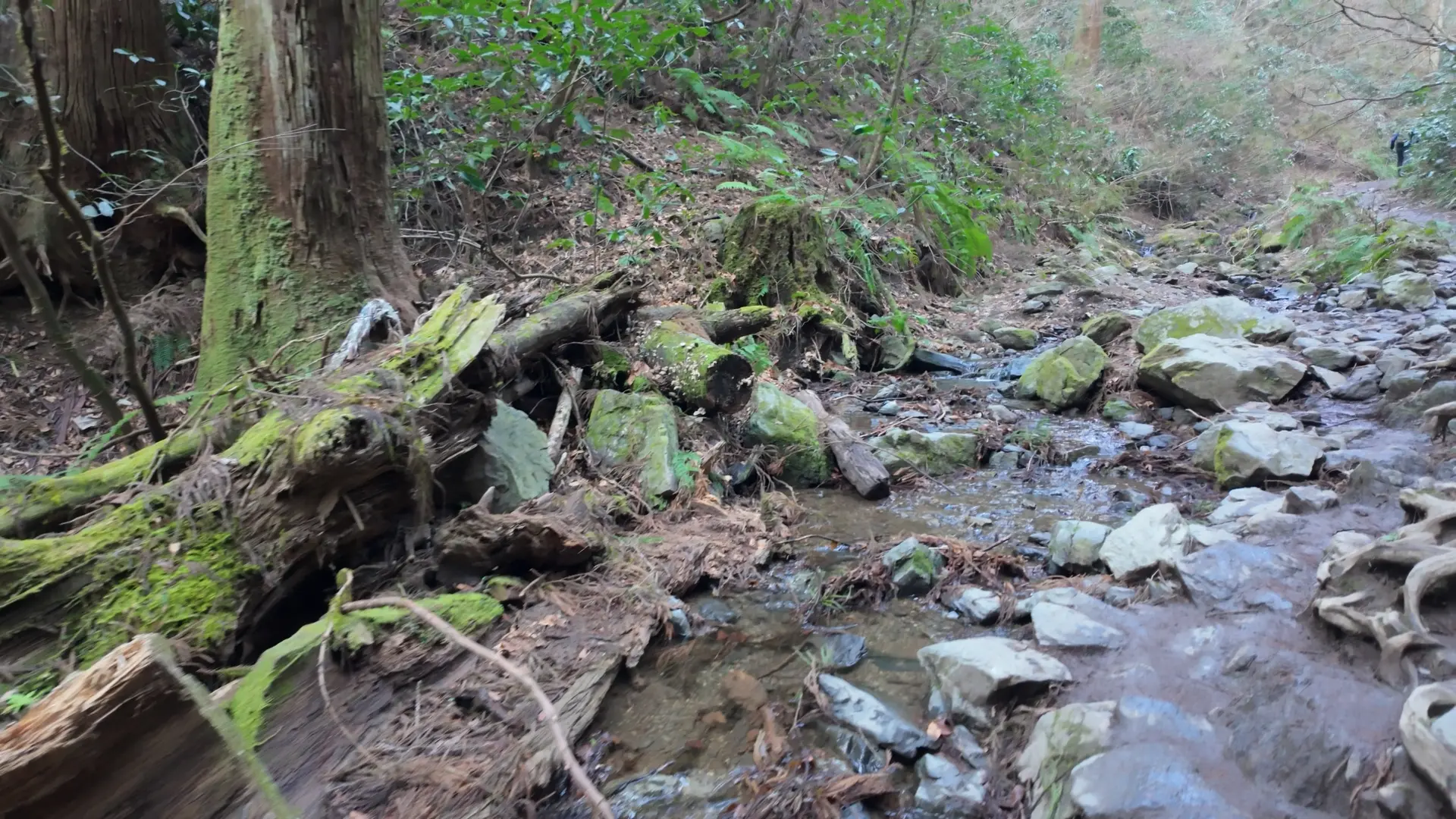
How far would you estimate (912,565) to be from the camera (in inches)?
139

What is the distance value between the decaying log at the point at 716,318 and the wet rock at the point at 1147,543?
2940mm

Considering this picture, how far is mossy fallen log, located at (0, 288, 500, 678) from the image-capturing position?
2287 millimetres

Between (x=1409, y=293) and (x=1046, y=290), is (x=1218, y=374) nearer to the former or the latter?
Answer: (x=1409, y=293)

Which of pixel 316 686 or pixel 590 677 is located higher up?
pixel 316 686

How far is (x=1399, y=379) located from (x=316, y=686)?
6526mm

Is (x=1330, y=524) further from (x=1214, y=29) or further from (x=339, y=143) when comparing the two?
(x=1214, y=29)

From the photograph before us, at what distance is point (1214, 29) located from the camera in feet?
76.6

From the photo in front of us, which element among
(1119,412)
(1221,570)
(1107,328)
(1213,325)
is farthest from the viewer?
(1107,328)

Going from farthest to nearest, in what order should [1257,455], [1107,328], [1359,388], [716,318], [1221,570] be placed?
[1107,328] < [716,318] < [1359,388] < [1257,455] < [1221,570]

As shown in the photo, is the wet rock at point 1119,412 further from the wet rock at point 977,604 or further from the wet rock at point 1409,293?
the wet rock at point 1409,293

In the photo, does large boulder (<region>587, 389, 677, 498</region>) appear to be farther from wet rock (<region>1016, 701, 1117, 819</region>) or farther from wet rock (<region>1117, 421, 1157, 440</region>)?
wet rock (<region>1117, 421, 1157, 440</region>)

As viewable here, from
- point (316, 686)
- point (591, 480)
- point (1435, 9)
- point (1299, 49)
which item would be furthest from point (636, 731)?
point (1299, 49)

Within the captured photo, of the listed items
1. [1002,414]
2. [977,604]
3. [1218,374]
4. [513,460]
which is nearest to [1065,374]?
[1002,414]

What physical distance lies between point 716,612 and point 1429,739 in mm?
2362
